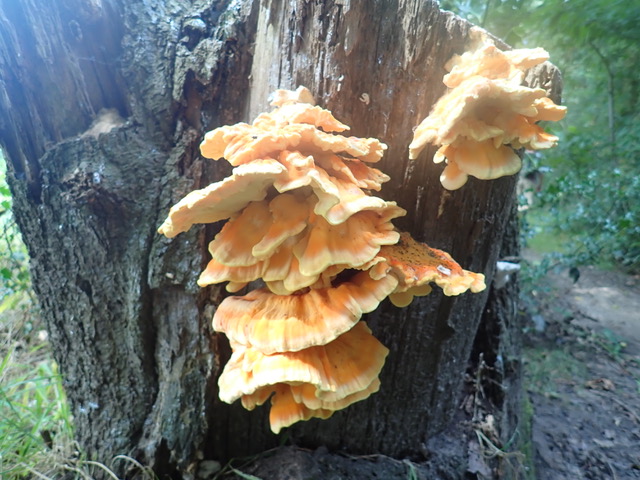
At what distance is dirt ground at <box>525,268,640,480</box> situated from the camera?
9.78 ft

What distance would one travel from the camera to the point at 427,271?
1.30m

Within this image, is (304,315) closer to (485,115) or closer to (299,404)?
(299,404)

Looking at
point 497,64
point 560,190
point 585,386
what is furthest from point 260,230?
point 560,190

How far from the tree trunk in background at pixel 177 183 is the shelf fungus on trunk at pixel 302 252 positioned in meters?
0.41

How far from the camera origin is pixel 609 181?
6.86 meters

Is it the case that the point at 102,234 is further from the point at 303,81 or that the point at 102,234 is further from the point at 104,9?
the point at 303,81

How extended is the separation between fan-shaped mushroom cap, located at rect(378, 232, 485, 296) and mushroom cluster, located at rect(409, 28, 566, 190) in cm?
32

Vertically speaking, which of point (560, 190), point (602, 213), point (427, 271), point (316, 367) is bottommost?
point (602, 213)

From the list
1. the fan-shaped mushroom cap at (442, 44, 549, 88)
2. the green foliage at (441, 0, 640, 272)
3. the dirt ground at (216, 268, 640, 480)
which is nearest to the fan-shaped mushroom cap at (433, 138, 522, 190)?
the fan-shaped mushroom cap at (442, 44, 549, 88)

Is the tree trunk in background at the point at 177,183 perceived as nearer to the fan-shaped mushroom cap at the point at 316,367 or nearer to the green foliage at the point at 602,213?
the fan-shaped mushroom cap at the point at 316,367

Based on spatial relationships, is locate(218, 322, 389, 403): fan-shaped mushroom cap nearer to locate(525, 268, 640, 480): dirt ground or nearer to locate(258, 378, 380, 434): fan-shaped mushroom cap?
locate(258, 378, 380, 434): fan-shaped mushroom cap

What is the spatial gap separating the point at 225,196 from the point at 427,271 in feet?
2.49

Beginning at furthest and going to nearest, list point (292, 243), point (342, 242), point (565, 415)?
point (565, 415) → point (292, 243) → point (342, 242)

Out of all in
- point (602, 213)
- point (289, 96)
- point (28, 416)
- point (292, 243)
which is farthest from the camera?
point (602, 213)
